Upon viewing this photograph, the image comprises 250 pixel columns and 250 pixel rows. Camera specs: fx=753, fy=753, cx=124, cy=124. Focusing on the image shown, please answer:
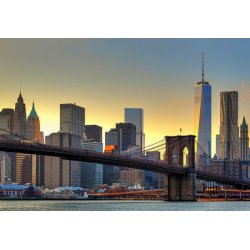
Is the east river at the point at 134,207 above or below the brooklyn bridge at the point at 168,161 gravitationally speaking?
below

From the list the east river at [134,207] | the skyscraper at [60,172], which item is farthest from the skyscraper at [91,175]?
the east river at [134,207]

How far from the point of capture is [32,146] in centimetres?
3900

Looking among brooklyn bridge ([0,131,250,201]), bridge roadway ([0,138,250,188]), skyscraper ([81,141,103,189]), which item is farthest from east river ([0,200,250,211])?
skyscraper ([81,141,103,189])

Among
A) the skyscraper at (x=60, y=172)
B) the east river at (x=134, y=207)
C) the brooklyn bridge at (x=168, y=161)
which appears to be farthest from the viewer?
the skyscraper at (x=60, y=172)

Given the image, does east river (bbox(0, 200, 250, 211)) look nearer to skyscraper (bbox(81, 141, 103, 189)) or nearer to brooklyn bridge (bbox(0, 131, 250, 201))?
brooklyn bridge (bbox(0, 131, 250, 201))

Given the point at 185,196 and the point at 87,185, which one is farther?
the point at 87,185

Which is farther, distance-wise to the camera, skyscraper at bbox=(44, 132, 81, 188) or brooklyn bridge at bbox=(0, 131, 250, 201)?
skyscraper at bbox=(44, 132, 81, 188)

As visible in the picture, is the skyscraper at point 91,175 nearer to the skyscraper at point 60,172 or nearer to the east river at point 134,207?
the skyscraper at point 60,172

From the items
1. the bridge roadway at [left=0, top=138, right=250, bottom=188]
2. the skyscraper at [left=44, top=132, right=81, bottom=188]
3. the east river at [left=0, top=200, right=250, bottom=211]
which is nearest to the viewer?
Answer: the east river at [left=0, top=200, right=250, bottom=211]

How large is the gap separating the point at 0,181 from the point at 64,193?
2140cm

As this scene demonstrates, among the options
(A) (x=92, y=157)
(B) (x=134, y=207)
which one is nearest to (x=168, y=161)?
(A) (x=92, y=157)

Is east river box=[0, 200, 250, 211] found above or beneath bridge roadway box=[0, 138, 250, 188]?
beneath
